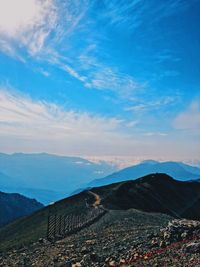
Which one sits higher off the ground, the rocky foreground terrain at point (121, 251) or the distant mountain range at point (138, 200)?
the distant mountain range at point (138, 200)

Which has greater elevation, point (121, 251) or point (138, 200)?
point (138, 200)

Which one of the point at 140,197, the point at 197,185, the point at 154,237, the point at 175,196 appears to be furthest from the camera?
the point at 197,185

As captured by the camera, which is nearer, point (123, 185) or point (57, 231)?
point (57, 231)

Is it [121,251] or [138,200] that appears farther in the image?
[138,200]

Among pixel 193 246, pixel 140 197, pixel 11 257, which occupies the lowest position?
pixel 11 257

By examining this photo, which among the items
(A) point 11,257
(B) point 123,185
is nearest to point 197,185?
(B) point 123,185

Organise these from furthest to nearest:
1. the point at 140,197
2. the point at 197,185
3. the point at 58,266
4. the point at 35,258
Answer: the point at 197,185 < the point at 140,197 < the point at 35,258 < the point at 58,266

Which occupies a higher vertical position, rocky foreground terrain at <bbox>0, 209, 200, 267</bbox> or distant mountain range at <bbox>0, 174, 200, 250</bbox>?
distant mountain range at <bbox>0, 174, 200, 250</bbox>

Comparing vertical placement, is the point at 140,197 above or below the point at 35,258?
above

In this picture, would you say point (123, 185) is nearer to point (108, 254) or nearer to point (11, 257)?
point (11, 257)

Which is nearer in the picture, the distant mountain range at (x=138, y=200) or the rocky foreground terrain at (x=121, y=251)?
the rocky foreground terrain at (x=121, y=251)

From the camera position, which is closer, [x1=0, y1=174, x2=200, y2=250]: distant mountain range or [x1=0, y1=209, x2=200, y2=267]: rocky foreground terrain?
[x1=0, y1=209, x2=200, y2=267]: rocky foreground terrain
